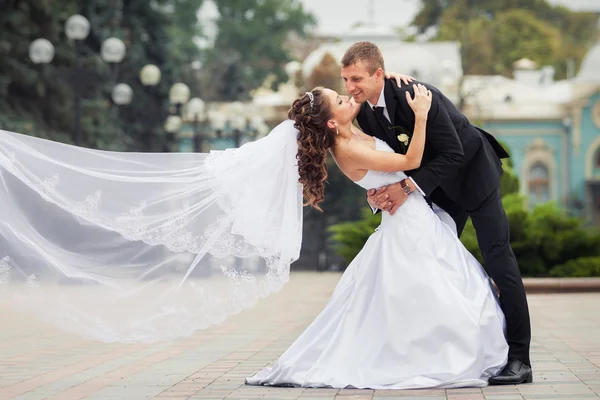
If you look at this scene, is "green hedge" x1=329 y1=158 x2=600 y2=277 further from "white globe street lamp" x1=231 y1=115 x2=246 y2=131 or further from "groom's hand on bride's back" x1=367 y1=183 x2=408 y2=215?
"white globe street lamp" x1=231 y1=115 x2=246 y2=131

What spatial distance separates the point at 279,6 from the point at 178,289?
63537mm

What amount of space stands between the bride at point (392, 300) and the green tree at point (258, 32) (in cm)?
5429

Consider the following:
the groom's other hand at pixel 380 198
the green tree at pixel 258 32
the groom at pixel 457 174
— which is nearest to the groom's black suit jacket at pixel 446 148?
the groom at pixel 457 174

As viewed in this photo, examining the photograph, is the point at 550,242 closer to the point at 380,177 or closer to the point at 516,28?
the point at 380,177

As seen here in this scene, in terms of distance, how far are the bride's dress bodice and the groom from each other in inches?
2.0

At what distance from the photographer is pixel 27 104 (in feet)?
95.9

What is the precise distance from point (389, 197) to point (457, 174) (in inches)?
18.0

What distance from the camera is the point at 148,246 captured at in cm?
750

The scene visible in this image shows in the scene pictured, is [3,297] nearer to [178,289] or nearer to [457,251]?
[178,289]

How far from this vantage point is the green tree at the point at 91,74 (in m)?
27.5

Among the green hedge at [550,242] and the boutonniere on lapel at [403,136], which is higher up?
the boutonniere on lapel at [403,136]

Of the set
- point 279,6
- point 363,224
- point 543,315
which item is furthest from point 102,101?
point 279,6

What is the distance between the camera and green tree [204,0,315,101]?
64.0m

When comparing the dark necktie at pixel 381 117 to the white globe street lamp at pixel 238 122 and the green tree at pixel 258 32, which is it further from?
the green tree at pixel 258 32
